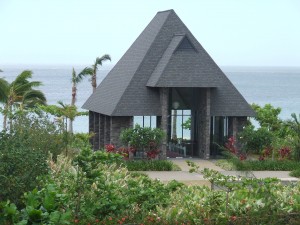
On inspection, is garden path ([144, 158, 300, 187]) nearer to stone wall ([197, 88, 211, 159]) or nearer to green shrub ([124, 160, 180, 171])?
green shrub ([124, 160, 180, 171])

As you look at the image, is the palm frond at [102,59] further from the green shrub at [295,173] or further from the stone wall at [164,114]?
the green shrub at [295,173]

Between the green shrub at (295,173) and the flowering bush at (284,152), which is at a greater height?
the flowering bush at (284,152)

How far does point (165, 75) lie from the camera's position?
1414 inches

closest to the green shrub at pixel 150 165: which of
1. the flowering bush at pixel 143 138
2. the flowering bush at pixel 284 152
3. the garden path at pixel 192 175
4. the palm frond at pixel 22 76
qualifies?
the garden path at pixel 192 175

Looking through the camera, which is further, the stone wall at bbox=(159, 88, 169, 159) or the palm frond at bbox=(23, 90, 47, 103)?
the palm frond at bbox=(23, 90, 47, 103)

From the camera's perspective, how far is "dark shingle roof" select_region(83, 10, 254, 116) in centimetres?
3612

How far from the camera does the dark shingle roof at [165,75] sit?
36.1 metres

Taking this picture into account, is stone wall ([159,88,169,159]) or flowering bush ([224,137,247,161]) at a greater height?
stone wall ([159,88,169,159])

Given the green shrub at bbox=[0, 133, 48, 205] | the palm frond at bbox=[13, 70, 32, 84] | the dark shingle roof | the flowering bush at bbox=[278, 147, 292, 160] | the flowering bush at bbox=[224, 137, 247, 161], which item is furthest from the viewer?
the palm frond at bbox=[13, 70, 32, 84]

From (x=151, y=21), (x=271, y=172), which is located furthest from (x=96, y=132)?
(x=271, y=172)

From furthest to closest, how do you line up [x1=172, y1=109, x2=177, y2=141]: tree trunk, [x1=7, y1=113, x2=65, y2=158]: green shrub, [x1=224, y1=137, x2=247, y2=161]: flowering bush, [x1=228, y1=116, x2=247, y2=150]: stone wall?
1. [x1=172, y1=109, x2=177, y2=141]: tree trunk
2. [x1=228, y1=116, x2=247, y2=150]: stone wall
3. [x1=224, y1=137, x2=247, y2=161]: flowering bush
4. [x1=7, y1=113, x2=65, y2=158]: green shrub

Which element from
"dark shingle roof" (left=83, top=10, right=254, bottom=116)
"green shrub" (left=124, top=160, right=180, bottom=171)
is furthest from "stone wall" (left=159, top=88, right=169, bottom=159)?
"green shrub" (left=124, top=160, right=180, bottom=171)

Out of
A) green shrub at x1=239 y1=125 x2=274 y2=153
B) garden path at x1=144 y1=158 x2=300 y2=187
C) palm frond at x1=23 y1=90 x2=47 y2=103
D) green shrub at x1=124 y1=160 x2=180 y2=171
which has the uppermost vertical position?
palm frond at x1=23 y1=90 x2=47 y2=103

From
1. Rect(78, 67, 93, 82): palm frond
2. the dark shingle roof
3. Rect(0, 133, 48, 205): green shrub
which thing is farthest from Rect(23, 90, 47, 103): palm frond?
Rect(0, 133, 48, 205): green shrub
